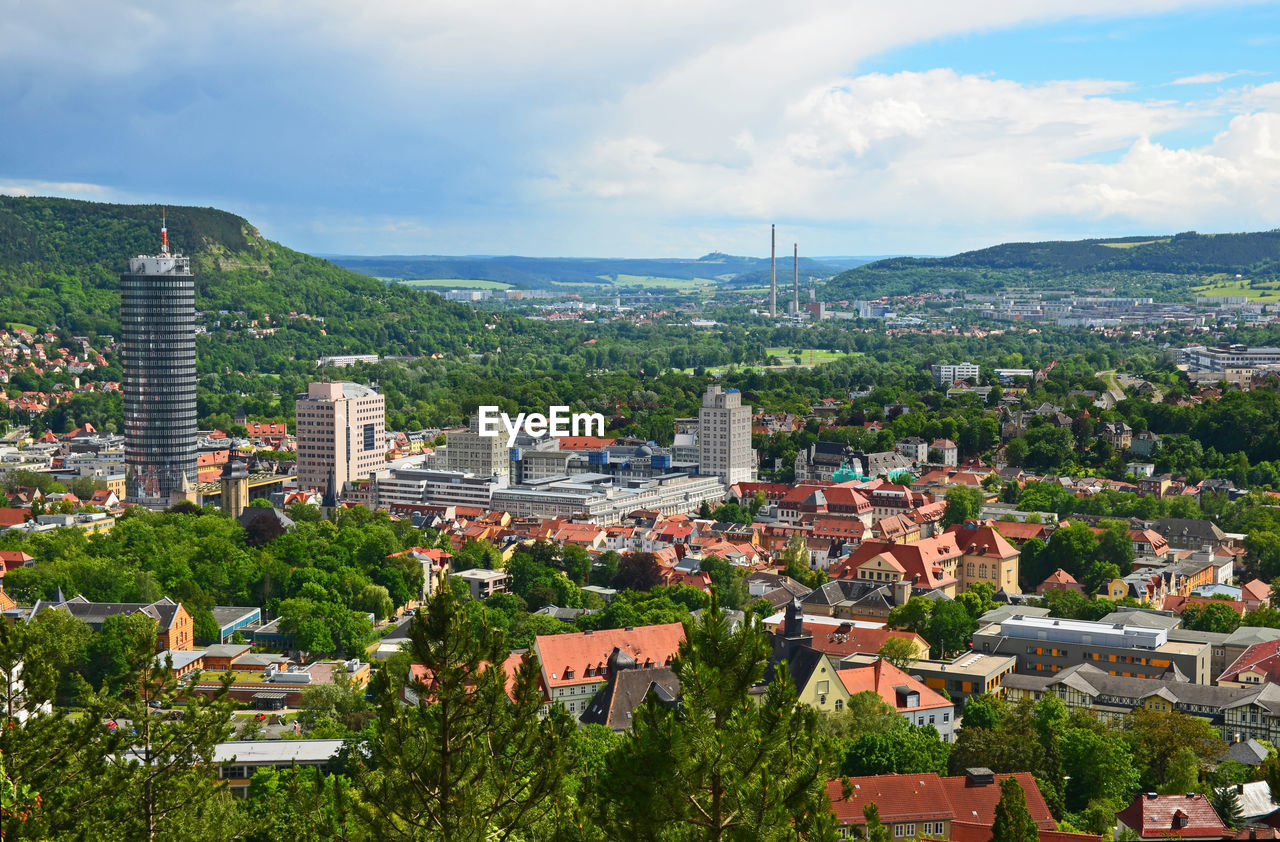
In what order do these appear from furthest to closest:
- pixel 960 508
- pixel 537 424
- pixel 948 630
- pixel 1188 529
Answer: pixel 537 424, pixel 960 508, pixel 1188 529, pixel 948 630

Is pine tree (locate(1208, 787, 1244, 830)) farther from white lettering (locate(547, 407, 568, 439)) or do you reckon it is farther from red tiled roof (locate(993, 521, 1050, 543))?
white lettering (locate(547, 407, 568, 439))

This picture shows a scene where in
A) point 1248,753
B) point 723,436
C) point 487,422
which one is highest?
point 487,422

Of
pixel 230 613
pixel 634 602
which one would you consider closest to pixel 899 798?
pixel 634 602

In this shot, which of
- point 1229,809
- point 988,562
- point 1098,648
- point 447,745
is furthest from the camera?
point 988,562

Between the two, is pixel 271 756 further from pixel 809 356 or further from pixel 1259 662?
pixel 809 356

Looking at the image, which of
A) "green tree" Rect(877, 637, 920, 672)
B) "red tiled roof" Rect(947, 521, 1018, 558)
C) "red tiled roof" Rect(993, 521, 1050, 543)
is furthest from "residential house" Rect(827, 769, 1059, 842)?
"red tiled roof" Rect(993, 521, 1050, 543)

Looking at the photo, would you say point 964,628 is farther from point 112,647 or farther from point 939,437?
point 939,437
